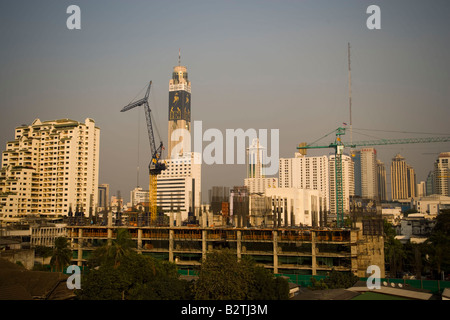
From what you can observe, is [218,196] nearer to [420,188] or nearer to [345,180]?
[345,180]

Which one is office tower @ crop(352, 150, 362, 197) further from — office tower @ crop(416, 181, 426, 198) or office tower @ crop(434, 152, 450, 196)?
office tower @ crop(434, 152, 450, 196)

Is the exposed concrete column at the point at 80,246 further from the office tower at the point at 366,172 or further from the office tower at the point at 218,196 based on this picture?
the office tower at the point at 366,172

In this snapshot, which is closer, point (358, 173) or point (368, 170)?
point (368, 170)

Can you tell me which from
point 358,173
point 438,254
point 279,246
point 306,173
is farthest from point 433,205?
point 358,173
